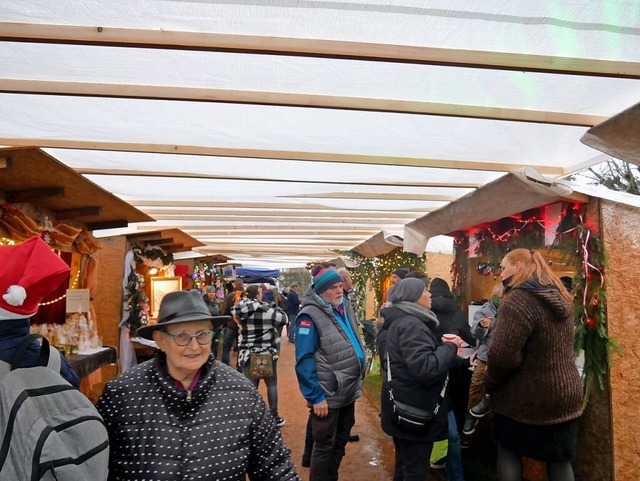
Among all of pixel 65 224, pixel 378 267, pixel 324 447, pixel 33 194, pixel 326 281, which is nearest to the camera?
pixel 324 447

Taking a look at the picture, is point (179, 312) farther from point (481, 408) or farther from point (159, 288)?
point (159, 288)

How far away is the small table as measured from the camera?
146 inches

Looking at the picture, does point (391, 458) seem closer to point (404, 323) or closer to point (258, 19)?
point (404, 323)

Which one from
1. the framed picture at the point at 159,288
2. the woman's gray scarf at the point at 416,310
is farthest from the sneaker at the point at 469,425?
the framed picture at the point at 159,288

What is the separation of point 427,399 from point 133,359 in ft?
17.2


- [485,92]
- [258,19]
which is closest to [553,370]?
[485,92]

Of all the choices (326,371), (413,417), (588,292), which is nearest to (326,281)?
(326,371)

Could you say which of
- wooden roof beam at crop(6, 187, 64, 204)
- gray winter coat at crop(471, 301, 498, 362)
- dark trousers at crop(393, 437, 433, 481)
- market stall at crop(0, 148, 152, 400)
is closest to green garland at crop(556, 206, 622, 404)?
gray winter coat at crop(471, 301, 498, 362)

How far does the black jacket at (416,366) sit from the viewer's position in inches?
107

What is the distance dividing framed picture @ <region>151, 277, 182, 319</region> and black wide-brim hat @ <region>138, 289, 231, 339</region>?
5.75 meters

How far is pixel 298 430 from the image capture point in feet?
16.1

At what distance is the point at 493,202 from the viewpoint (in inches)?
146

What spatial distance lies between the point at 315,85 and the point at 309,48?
0.37 metres

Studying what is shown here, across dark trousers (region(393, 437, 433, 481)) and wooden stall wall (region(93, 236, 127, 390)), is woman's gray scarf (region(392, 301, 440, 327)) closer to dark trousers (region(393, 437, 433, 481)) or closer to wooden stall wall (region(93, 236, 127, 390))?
dark trousers (region(393, 437, 433, 481))
